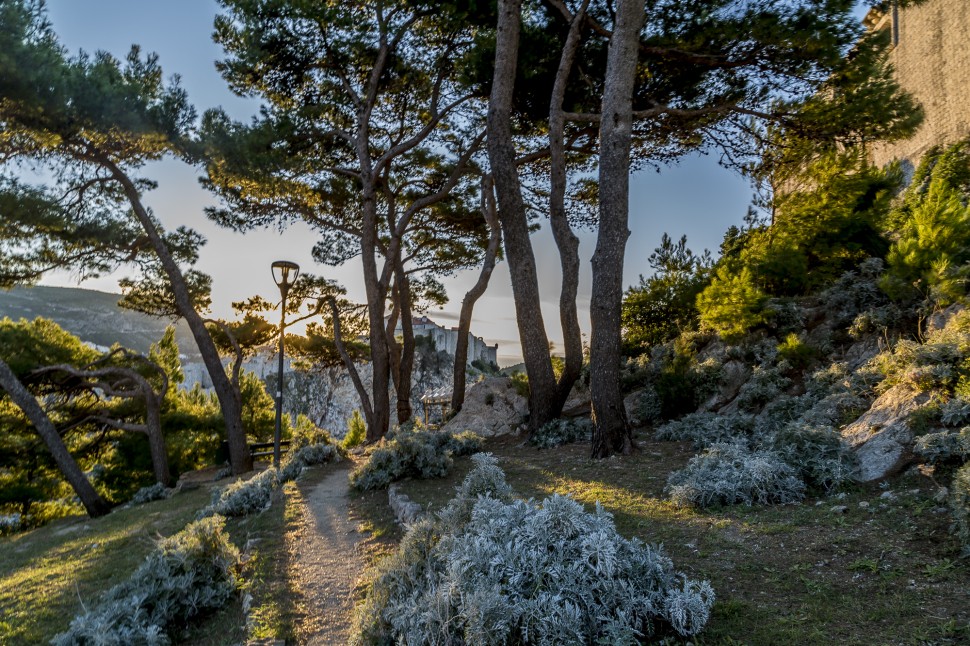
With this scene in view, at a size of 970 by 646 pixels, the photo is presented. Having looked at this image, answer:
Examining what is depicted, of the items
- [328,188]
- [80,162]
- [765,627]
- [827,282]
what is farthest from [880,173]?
[80,162]

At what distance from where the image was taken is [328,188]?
1452 cm

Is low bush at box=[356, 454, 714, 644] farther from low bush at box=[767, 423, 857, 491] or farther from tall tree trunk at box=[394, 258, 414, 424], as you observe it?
tall tree trunk at box=[394, 258, 414, 424]

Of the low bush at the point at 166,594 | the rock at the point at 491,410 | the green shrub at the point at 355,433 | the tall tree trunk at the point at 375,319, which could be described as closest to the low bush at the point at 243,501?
the low bush at the point at 166,594

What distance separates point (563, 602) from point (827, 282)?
843 cm

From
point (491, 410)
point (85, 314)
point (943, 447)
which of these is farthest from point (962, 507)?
point (85, 314)

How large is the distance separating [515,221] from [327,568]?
5370 mm

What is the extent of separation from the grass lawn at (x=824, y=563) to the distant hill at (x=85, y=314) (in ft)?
290

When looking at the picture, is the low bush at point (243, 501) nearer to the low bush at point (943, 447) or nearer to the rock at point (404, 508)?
the rock at point (404, 508)

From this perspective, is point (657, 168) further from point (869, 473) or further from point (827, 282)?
point (869, 473)

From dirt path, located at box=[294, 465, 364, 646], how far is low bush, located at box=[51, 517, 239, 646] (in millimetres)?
529

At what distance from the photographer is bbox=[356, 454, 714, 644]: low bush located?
6.88ft

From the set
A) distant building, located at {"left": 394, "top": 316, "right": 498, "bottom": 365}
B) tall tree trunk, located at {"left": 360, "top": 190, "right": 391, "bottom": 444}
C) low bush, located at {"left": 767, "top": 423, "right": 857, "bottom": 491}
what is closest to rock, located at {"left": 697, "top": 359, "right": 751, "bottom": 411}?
low bush, located at {"left": 767, "top": 423, "right": 857, "bottom": 491}

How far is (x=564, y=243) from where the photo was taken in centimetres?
855

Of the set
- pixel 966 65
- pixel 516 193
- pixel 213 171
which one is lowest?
pixel 516 193
